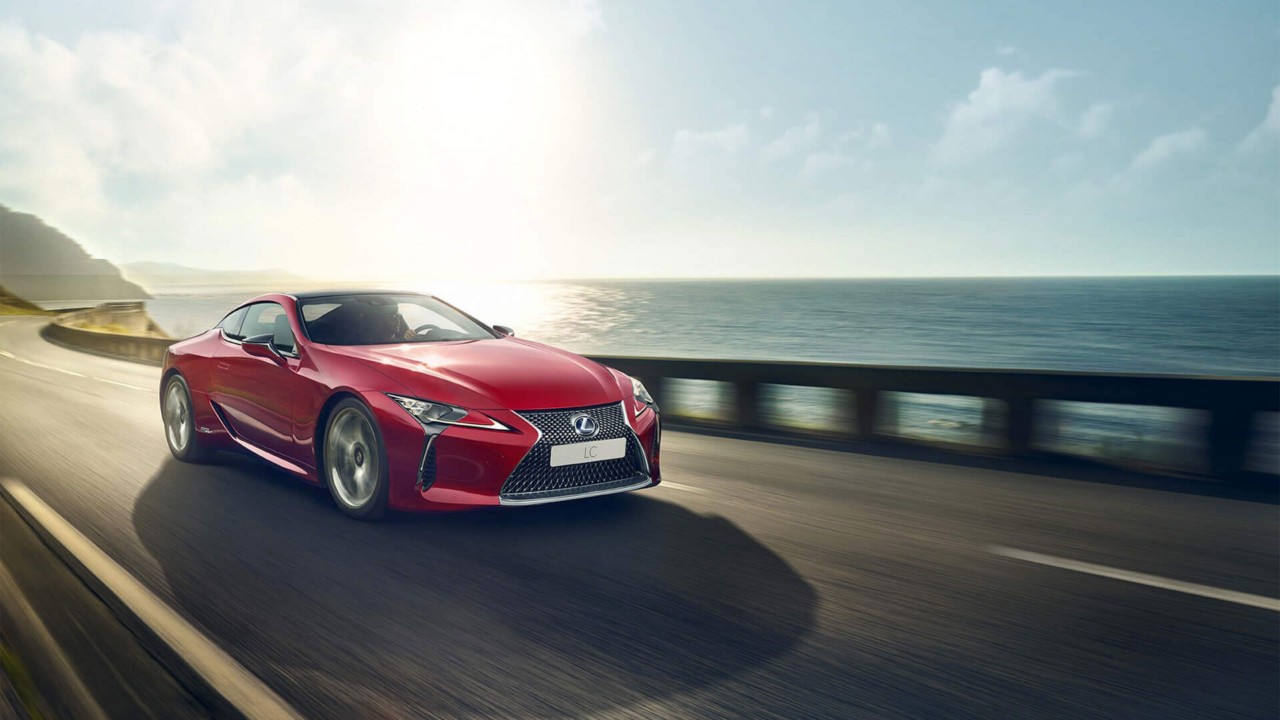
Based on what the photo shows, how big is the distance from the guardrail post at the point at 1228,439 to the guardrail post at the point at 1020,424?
1401 millimetres

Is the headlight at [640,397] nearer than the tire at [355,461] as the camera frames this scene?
No

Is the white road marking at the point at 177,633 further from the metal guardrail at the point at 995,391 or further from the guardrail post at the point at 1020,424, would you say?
the guardrail post at the point at 1020,424

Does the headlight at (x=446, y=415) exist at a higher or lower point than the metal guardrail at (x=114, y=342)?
higher

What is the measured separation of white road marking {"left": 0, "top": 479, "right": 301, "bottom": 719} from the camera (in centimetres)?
300

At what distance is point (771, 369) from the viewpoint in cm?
1034

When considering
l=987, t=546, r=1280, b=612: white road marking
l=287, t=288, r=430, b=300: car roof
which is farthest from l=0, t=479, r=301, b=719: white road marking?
l=987, t=546, r=1280, b=612: white road marking

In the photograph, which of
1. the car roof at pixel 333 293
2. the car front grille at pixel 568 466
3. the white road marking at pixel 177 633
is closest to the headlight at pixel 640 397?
the car front grille at pixel 568 466

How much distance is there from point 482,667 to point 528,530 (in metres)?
2.01

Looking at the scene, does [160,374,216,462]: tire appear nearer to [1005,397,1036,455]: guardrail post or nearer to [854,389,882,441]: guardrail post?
[854,389,882,441]: guardrail post

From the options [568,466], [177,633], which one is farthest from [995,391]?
[177,633]

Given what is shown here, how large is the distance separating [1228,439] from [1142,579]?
372cm

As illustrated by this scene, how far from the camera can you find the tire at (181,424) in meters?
7.46

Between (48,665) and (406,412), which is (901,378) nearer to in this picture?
(406,412)

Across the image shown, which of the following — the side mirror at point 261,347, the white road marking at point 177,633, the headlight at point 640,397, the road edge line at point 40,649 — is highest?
the side mirror at point 261,347
